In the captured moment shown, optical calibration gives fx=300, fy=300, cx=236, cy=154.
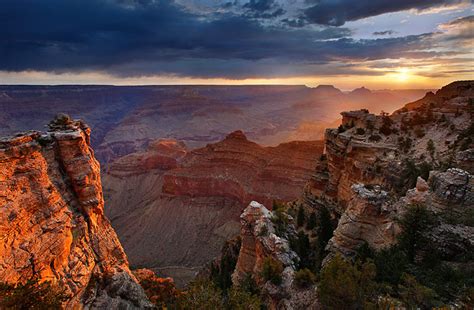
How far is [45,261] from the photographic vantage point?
16.3m

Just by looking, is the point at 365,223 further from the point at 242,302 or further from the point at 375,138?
the point at 375,138

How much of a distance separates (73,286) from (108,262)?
389cm

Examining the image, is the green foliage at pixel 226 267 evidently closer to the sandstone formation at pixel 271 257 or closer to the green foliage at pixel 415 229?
the sandstone formation at pixel 271 257

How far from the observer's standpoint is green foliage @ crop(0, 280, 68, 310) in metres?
12.6

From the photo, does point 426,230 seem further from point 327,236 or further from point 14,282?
point 14,282

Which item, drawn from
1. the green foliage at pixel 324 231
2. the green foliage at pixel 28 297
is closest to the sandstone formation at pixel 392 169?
the green foliage at pixel 324 231

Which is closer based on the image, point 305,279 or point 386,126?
point 305,279

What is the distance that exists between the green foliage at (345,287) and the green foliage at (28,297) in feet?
41.4

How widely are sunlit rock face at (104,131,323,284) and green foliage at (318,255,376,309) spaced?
130ft

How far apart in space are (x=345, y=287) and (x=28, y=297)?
1421 centimetres

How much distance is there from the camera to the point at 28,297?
13.3 m

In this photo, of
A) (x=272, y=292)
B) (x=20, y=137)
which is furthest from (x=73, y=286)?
(x=272, y=292)

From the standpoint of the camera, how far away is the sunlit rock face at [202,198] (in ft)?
195

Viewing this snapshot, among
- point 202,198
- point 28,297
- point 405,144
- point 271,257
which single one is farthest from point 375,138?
point 202,198
